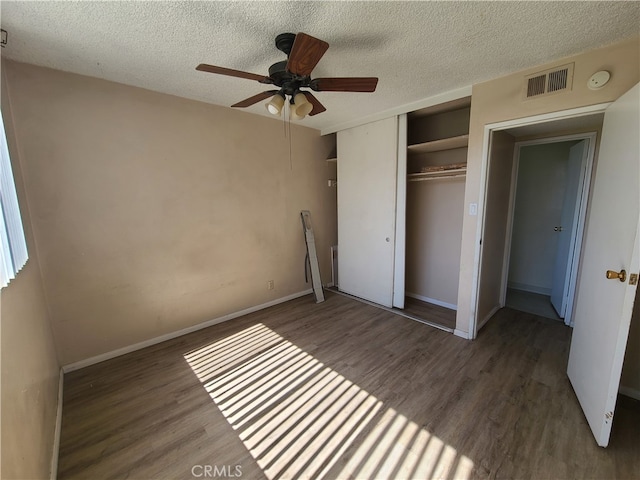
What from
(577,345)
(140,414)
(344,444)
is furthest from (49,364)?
(577,345)

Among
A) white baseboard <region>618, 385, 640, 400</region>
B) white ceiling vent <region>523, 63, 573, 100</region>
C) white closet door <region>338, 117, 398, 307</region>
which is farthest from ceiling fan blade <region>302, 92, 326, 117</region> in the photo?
white baseboard <region>618, 385, 640, 400</region>

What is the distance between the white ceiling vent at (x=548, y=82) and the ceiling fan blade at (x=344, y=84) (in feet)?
4.63

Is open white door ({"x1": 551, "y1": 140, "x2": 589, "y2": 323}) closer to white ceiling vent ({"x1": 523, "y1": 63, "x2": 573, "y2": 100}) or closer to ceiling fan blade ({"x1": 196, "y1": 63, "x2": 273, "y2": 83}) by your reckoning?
white ceiling vent ({"x1": 523, "y1": 63, "x2": 573, "y2": 100})

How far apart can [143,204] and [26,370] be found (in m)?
1.61

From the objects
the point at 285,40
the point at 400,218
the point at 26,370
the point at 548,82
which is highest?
the point at 285,40

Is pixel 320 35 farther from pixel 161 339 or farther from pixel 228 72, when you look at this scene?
pixel 161 339

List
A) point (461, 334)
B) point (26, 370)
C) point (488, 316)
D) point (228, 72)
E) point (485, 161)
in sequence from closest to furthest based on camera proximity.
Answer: point (26, 370) → point (228, 72) → point (485, 161) → point (461, 334) → point (488, 316)

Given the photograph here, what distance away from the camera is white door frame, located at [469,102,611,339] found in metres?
1.97

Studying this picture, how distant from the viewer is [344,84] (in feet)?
5.67

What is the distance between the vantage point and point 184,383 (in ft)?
7.09

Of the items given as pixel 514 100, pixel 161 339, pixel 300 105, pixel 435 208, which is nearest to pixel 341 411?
pixel 161 339

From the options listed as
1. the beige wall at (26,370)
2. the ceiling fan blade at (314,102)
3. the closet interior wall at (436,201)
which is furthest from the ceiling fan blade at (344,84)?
the beige wall at (26,370)

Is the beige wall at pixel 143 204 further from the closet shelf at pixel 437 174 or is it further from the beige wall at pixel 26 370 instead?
the closet shelf at pixel 437 174

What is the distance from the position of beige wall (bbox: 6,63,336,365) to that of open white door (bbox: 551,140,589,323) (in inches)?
131
